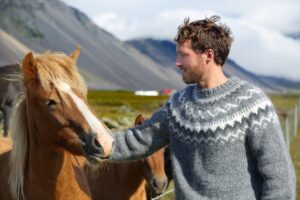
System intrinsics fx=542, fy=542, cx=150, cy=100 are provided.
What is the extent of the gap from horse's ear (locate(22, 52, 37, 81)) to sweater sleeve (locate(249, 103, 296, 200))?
1812 millimetres

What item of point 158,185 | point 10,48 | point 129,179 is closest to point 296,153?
point 158,185

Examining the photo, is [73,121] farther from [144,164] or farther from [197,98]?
[144,164]

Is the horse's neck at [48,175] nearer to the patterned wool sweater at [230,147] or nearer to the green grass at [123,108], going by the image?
the patterned wool sweater at [230,147]

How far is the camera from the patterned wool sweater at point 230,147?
3500 millimetres

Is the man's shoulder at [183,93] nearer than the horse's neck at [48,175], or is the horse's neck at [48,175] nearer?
the man's shoulder at [183,93]

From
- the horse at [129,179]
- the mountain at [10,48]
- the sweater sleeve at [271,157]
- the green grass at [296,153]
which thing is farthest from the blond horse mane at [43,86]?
the mountain at [10,48]

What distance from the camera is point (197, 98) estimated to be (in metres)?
3.78

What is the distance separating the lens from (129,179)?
6.55 m

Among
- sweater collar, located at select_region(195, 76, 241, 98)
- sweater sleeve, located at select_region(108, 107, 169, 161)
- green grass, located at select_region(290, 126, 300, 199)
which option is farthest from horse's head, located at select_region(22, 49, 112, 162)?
green grass, located at select_region(290, 126, 300, 199)

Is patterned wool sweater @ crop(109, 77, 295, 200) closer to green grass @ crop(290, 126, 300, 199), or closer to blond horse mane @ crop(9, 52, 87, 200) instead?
blond horse mane @ crop(9, 52, 87, 200)

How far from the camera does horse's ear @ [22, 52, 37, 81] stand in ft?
14.1

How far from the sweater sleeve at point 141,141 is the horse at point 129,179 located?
2.12 metres

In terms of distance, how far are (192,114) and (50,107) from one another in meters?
1.20

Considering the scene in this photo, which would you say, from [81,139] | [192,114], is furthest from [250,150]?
[81,139]
